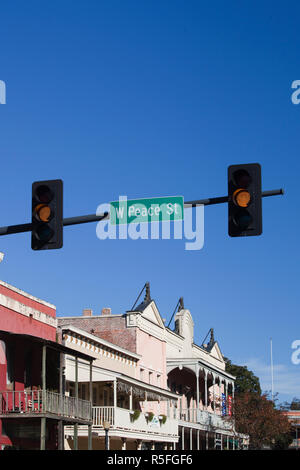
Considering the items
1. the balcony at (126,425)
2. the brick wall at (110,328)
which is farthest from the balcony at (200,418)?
the brick wall at (110,328)

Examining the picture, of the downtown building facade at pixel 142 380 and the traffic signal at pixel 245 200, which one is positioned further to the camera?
the downtown building facade at pixel 142 380

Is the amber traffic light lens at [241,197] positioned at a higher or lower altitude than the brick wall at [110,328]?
lower

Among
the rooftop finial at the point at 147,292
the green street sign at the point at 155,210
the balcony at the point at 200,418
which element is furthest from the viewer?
the balcony at the point at 200,418

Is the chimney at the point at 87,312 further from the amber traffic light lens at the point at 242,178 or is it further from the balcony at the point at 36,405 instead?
the amber traffic light lens at the point at 242,178

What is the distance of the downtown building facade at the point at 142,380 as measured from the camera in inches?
1304

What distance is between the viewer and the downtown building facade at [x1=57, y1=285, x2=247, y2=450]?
33.1 metres

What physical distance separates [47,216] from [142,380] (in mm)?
30671

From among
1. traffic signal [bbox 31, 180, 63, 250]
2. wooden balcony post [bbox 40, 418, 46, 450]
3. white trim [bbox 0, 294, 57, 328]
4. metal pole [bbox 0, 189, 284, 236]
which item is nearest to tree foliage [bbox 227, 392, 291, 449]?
white trim [bbox 0, 294, 57, 328]

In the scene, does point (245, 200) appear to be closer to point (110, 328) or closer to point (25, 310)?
point (25, 310)

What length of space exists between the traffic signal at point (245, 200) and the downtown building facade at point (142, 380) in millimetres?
17133

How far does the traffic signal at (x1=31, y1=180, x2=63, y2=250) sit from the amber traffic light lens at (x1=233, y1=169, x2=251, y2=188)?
9.12ft
